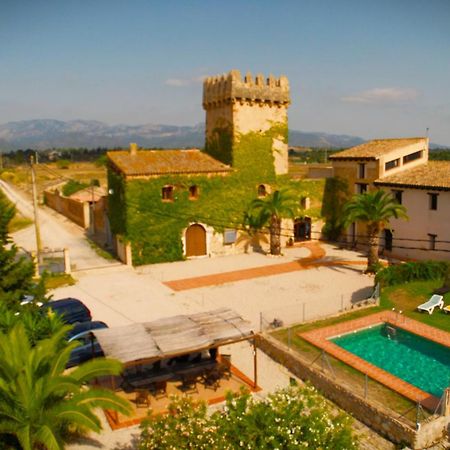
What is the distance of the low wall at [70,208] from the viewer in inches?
1727

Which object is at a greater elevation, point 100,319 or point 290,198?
point 290,198

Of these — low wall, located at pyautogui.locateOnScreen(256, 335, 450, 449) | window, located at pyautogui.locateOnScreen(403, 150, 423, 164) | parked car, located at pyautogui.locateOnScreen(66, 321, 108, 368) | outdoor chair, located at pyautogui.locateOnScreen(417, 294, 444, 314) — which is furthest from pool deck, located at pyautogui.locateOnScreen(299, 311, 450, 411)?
window, located at pyautogui.locateOnScreen(403, 150, 423, 164)

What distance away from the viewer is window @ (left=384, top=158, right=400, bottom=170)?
113 ft

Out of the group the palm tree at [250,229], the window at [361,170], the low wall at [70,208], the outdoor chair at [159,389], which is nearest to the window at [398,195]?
the window at [361,170]

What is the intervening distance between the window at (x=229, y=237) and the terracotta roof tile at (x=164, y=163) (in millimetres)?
4584

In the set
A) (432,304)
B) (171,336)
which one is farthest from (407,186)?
(171,336)

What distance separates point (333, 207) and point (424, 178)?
8532 mm

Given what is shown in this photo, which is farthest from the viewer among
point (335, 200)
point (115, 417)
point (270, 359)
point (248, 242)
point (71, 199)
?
point (71, 199)

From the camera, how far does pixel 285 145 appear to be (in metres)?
36.5

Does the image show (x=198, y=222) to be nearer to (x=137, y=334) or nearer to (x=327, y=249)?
(x=327, y=249)

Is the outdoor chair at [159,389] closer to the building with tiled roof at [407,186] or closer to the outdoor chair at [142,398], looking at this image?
the outdoor chair at [142,398]

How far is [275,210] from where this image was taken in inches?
1292

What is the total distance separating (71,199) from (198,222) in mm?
20534

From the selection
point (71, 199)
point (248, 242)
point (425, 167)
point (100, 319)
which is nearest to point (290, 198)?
point (248, 242)
